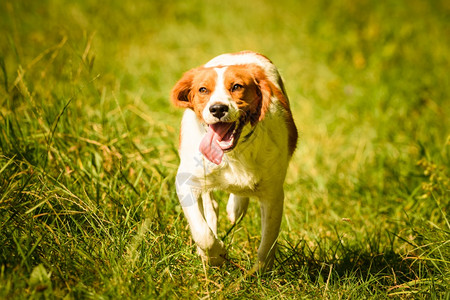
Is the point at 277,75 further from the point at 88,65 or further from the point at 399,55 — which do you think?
the point at 399,55

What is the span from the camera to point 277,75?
3334 millimetres

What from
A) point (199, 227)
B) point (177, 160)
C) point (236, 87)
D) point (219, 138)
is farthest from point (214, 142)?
point (177, 160)

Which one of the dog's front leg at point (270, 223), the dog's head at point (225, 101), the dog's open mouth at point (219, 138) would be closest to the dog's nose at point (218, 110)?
the dog's head at point (225, 101)

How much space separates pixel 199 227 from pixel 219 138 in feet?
1.73

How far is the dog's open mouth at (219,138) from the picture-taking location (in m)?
2.70

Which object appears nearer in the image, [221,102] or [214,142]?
[221,102]

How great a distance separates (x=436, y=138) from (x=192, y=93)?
10.7 ft

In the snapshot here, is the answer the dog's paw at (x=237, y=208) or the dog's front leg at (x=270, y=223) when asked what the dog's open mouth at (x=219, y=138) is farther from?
the dog's paw at (x=237, y=208)

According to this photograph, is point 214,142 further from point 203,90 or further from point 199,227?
point 199,227

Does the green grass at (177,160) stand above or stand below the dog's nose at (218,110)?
below

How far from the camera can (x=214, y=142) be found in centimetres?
272

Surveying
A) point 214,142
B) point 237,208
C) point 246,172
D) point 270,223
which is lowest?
point 237,208

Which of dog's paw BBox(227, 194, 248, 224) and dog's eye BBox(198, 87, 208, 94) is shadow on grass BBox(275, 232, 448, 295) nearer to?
dog's paw BBox(227, 194, 248, 224)

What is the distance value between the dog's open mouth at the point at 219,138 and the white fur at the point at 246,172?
0.24 ft
